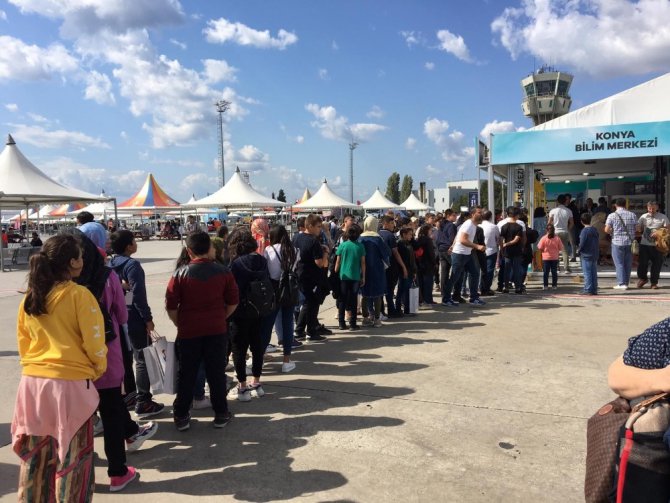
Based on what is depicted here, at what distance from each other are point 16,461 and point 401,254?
6087 millimetres

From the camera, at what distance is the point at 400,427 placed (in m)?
3.96

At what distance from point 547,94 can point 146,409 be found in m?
98.9

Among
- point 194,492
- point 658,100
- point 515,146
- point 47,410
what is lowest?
point 194,492

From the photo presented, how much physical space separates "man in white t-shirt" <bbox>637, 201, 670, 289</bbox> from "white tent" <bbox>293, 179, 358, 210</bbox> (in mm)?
20299

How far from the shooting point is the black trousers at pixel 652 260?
32.7ft

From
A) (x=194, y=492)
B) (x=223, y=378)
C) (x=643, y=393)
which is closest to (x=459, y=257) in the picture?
(x=223, y=378)

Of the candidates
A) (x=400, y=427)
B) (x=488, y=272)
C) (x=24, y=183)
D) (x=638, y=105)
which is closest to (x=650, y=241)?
(x=488, y=272)

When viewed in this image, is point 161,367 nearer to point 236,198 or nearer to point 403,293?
point 403,293

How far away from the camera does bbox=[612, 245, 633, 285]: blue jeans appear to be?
9906 mm

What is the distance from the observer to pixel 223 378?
4.02 m

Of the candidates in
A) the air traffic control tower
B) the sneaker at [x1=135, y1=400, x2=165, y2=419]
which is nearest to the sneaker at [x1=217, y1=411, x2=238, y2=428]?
the sneaker at [x1=135, y1=400, x2=165, y2=419]

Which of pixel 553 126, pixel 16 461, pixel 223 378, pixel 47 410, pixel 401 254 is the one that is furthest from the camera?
pixel 553 126

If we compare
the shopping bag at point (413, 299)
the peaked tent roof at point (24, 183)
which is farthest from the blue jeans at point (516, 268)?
the peaked tent roof at point (24, 183)

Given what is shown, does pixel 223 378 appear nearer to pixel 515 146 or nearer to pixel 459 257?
pixel 459 257
